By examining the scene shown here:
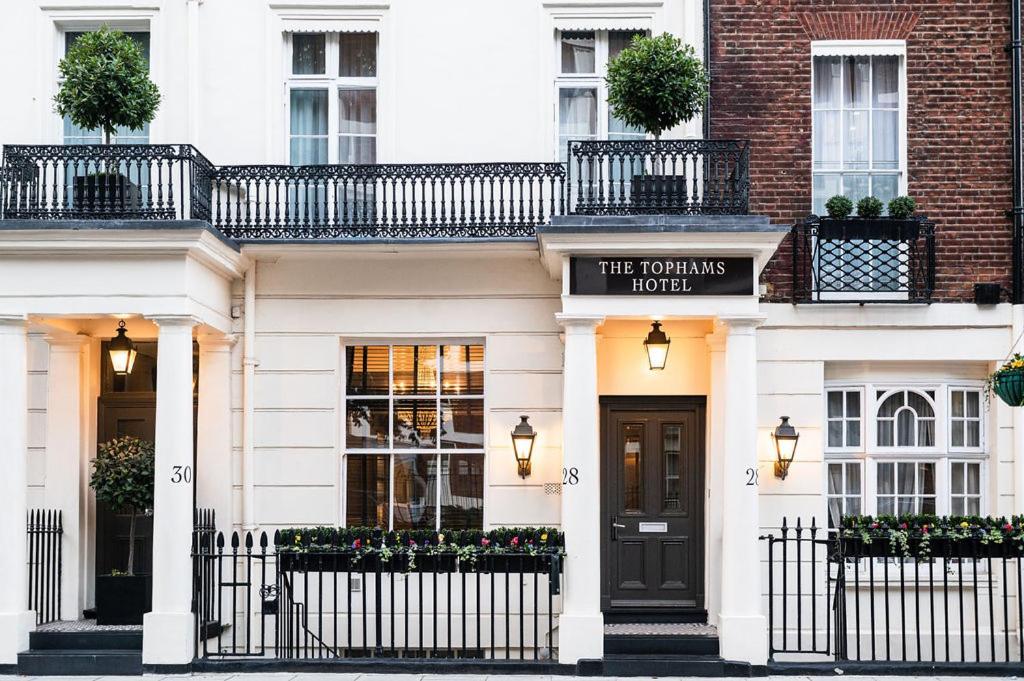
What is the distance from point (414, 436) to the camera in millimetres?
12547

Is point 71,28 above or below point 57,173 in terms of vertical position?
above

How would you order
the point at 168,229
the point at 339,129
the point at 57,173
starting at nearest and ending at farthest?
the point at 168,229 → the point at 57,173 → the point at 339,129

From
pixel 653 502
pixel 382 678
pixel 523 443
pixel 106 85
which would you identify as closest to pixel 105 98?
pixel 106 85

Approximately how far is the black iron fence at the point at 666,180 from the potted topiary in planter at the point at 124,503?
5084 millimetres

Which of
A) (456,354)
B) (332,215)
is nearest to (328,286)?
(332,215)

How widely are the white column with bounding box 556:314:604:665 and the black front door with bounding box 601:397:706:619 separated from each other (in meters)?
1.53

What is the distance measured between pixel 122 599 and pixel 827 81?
30.3 feet

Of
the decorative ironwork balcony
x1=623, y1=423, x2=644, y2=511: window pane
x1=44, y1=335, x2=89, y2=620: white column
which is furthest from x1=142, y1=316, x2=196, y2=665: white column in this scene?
the decorative ironwork balcony

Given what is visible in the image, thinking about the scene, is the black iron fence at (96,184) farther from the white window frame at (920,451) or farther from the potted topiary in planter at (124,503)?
the white window frame at (920,451)

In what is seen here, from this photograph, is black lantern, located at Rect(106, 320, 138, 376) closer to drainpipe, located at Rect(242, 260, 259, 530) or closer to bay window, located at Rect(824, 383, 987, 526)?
drainpipe, located at Rect(242, 260, 259, 530)

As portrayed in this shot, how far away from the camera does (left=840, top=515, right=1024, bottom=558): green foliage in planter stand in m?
10.9

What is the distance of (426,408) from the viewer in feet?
41.2

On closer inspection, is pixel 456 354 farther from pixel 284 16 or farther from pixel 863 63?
pixel 863 63

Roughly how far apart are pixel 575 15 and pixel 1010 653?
8.24 m
